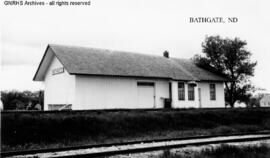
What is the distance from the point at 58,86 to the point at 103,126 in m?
9.87

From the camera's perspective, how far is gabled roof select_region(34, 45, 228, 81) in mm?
20875

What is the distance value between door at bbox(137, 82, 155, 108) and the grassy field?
4897 mm

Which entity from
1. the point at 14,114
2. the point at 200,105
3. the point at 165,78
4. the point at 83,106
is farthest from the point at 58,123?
the point at 200,105

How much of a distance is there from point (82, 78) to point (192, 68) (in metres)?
12.4

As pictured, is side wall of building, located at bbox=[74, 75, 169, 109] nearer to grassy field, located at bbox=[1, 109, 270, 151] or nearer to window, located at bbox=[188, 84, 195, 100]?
window, located at bbox=[188, 84, 195, 100]

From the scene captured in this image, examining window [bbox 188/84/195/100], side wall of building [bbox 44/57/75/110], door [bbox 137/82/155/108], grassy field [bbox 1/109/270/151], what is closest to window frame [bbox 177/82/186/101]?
window [bbox 188/84/195/100]

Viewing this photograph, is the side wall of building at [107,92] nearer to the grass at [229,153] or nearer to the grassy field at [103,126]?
the grassy field at [103,126]

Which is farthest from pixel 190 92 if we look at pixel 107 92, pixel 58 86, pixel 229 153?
pixel 229 153

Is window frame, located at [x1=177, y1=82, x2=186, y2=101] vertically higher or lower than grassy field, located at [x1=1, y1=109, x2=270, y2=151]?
higher

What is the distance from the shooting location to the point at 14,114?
1284 centimetres

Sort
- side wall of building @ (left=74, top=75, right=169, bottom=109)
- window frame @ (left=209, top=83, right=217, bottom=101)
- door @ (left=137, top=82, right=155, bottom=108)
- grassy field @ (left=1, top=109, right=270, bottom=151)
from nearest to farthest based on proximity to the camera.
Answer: grassy field @ (left=1, top=109, right=270, bottom=151)
side wall of building @ (left=74, top=75, right=169, bottom=109)
door @ (left=137, top=82, right=155, bottom=108)
window frame @ (left=209, top=83, right=217, bottom=101)

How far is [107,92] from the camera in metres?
21.3

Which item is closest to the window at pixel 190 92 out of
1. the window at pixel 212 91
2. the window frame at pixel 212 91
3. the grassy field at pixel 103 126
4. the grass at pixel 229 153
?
the window frame at pixel 212 91

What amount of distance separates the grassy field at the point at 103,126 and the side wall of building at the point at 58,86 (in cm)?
571
